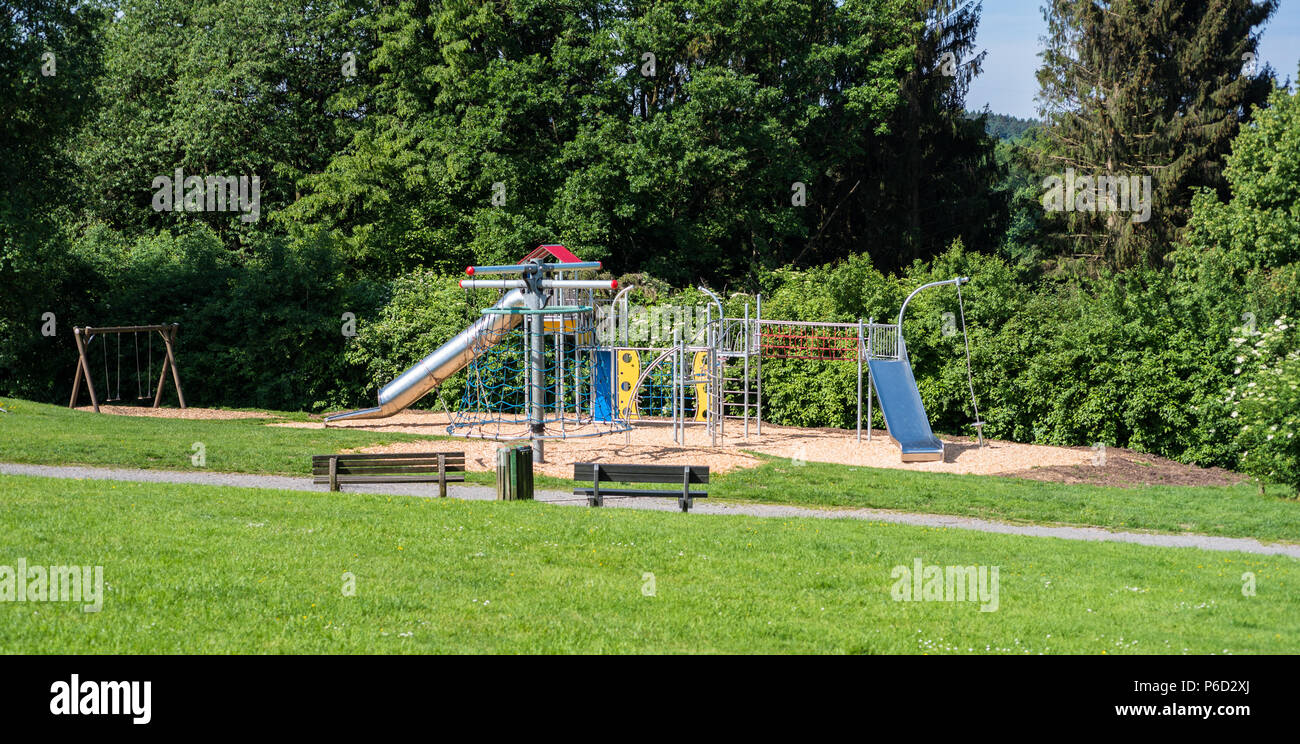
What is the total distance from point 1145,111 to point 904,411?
69.0ft

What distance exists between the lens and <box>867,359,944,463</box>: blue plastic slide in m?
18.1

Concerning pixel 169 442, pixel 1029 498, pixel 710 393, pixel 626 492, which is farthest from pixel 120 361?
pixel 1029 498

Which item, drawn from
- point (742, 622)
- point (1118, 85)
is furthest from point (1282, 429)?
point (1118, 85)

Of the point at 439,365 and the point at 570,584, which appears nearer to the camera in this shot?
the point at 570,584

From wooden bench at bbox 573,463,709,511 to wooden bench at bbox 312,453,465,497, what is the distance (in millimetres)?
1658

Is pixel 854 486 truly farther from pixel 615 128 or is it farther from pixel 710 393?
pixel 615 128

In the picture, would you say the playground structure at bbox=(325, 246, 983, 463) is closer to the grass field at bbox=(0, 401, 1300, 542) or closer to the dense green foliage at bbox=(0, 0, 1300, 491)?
the dense green foliage at bbox=(0, 0, 1300, 491)

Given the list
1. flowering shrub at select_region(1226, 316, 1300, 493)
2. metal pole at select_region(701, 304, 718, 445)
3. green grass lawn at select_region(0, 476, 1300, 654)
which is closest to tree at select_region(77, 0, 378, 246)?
metal pole at select_region(701, 304, 718, 445)

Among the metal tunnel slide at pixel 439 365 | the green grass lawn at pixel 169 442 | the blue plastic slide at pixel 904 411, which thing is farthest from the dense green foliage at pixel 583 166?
the green grass lawn at pixel 169 442

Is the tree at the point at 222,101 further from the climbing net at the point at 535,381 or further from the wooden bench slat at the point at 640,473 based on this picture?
the wooden bench slat at the point at 640,473

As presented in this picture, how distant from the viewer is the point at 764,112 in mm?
32906

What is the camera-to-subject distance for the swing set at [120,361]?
24.3 metres

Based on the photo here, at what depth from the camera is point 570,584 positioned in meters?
8.55

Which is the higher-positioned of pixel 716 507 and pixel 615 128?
pixel 615 128
